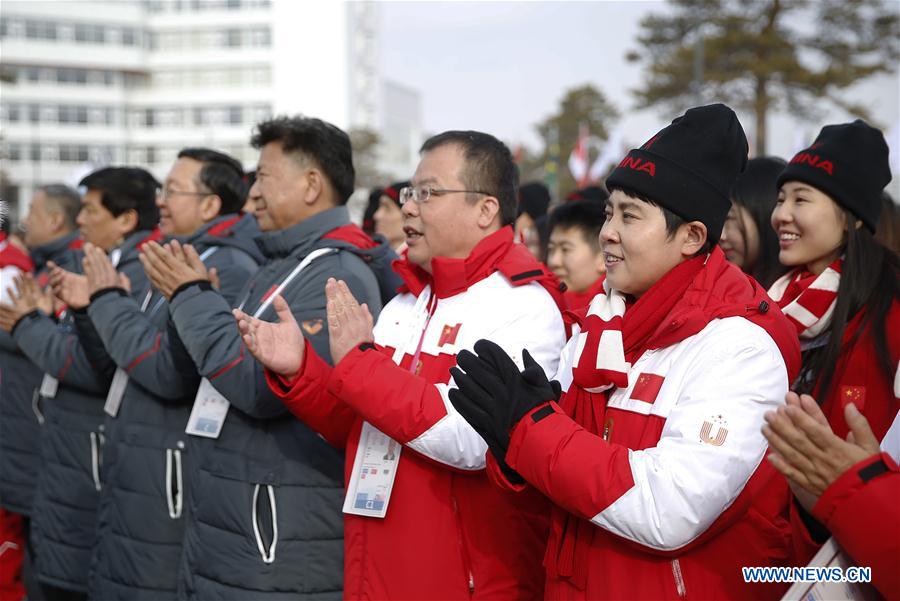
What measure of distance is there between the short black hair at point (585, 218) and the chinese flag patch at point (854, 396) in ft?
6.96

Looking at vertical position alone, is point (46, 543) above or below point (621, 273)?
below

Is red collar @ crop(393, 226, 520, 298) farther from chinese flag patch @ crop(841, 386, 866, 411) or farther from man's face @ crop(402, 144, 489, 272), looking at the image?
chinese flag patch @ crop(841, 386, 866, 411)

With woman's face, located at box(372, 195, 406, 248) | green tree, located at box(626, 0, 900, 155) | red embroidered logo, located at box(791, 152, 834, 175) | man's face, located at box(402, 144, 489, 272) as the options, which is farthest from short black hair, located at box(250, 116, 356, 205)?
green tree, located at box(626, 0, 900, 155)

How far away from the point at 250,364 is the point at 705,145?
6.28 ft

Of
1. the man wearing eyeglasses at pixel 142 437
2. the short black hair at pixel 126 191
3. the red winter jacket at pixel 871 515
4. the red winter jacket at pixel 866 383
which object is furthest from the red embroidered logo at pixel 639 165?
the short black hair at pixel 126 191

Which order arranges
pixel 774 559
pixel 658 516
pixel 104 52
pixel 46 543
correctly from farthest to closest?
pixel 104 52
pixel 46 543
pixel 774 559
pixel 658 516

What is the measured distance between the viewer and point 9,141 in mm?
63500

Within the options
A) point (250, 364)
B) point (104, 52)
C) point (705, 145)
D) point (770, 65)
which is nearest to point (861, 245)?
point (705, 145)

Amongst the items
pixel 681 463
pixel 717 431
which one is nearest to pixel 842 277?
pixel 717 431

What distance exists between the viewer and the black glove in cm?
249

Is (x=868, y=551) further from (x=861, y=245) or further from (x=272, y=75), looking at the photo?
(x=272, y=75)

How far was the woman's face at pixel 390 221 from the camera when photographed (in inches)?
285

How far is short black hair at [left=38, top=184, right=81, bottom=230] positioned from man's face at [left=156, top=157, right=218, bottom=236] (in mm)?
2407

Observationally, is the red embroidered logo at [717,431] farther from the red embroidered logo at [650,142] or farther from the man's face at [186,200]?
the man's face at [186,200]
